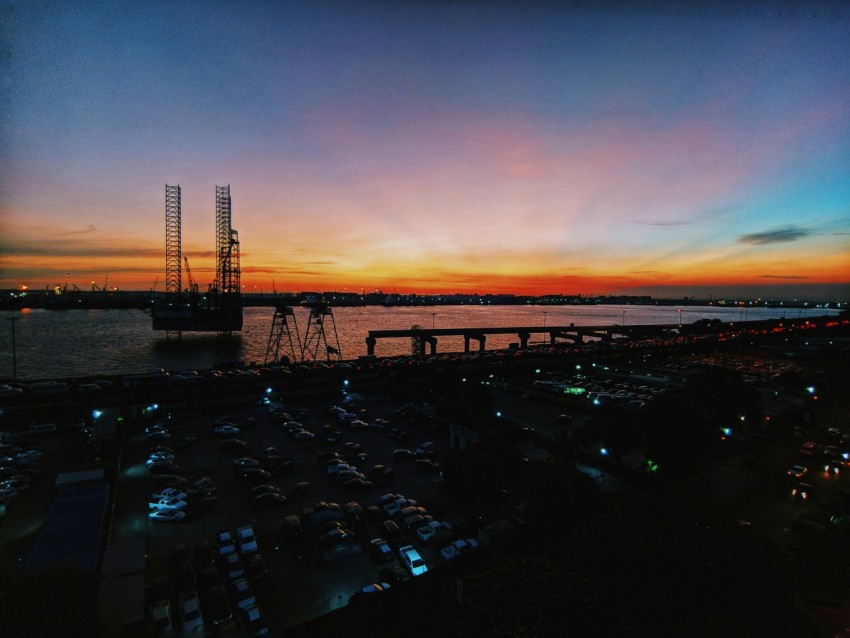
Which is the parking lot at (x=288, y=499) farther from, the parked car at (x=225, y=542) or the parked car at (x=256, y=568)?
the parked car at (x=225, y=542)

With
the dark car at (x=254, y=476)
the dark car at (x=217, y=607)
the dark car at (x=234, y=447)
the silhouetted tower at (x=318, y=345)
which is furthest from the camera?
the silhouetted tower at (x=318, y=345)

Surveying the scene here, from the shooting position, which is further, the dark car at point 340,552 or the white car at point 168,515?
the white car at point 168,515

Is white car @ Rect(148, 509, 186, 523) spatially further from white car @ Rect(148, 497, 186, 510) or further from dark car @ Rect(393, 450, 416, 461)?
dark car @ Rect(393, 450, 416, 461)

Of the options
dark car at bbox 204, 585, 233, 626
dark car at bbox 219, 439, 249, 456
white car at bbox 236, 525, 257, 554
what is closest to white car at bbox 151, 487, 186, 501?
white car at bbox 236, 525, 257, 554

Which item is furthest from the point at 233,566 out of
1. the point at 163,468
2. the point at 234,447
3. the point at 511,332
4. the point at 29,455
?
the point at 511,332

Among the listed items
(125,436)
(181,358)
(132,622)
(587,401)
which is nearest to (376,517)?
(132,622)

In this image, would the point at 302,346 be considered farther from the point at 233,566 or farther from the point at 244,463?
the point at 233,566

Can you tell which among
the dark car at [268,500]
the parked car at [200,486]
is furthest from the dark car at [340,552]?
the parked car at [200,486]
